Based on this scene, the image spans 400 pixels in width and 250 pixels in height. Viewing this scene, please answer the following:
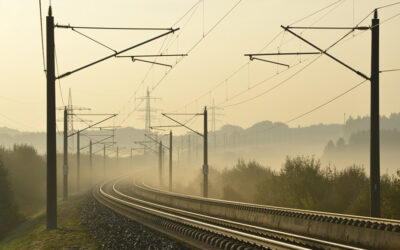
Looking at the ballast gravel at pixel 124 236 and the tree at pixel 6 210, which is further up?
the ballast gravel at pixel 124 236

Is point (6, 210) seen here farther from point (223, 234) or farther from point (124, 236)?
point (223, 234)

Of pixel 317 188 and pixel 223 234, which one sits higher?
pixel 223 234

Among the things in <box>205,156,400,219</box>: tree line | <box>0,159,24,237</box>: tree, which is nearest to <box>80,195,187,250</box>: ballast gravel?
<box>205,156,400,219</box>: tree line

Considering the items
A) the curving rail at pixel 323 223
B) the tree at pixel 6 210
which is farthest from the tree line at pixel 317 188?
the tree at pixel 6 210

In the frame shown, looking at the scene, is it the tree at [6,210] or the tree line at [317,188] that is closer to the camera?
the tree line at [317,188]

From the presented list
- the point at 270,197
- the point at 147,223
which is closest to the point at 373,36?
the point at 147,223

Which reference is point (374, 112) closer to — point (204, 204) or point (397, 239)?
point (397, 239)

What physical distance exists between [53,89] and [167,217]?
842 cm

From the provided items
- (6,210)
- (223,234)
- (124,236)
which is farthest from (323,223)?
(6,210)

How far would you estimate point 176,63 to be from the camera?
3669 cm

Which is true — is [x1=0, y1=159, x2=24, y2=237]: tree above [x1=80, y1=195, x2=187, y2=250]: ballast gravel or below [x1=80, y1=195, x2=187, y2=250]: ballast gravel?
below

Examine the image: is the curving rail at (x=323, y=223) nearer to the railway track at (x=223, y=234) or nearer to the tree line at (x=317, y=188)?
the railway track at (x=223, y=234)

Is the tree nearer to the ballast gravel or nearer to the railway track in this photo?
the railway track

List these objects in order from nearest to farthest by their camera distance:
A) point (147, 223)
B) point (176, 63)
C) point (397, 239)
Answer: point (397, 239)
point (147, 223)
point (176, 63)
